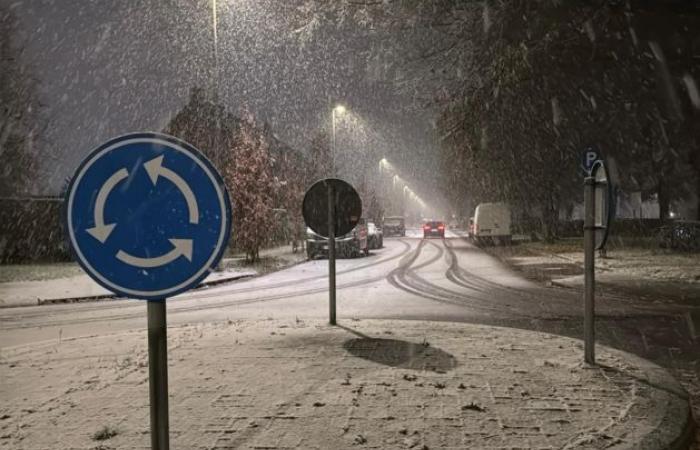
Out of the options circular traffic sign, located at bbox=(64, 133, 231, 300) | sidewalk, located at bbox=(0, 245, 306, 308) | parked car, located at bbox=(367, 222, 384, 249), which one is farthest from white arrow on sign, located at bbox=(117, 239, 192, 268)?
parked car, located at bbox=(367, 222, 384, 249)

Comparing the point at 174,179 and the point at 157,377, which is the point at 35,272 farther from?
the point at 174,179

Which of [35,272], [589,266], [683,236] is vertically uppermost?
[589,266]

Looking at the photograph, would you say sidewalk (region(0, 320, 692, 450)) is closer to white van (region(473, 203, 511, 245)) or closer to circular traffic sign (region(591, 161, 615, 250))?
circular traffic sign (region(591, 161, 615, 250))

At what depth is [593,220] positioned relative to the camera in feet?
18.8

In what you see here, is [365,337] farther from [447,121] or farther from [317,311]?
[447,121]

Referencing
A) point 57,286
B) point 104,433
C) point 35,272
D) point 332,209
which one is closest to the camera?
point 104,433

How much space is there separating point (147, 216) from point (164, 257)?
177mm

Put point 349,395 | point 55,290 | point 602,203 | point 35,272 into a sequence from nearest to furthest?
point 349,395
point 602,203
point 55,290
point 35,272

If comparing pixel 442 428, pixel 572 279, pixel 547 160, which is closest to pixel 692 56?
pixel 572 279

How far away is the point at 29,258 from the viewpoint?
2625 centimetres

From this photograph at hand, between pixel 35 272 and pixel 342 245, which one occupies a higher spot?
pixel 342 245

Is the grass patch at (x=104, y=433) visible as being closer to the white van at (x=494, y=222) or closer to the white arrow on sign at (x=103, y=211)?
the white arrow on sign at (x=103, y=211)

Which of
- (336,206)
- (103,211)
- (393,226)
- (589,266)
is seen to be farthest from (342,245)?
(393,226)

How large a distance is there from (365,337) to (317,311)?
11.7ft
